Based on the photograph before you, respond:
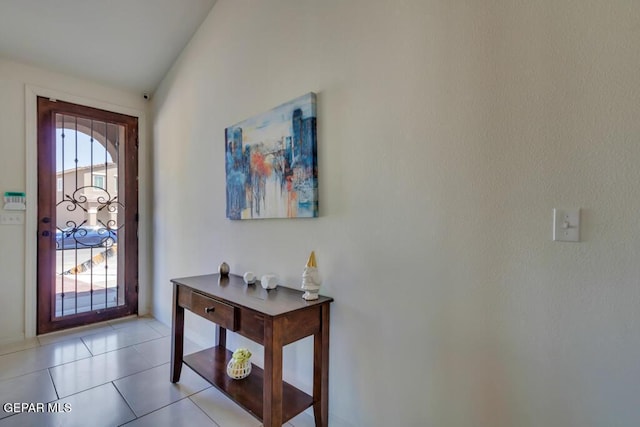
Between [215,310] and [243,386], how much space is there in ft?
1.58

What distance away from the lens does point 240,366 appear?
1.92 metres

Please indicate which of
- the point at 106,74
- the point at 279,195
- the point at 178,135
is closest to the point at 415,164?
the point at 279,195

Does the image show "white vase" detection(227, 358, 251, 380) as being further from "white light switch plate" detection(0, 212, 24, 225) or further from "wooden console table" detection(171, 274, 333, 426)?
"white light switch plate" detection(0, 212, 24, 225)

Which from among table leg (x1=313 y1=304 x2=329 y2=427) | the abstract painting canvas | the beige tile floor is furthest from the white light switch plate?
table leg (x1=313 y1=304 x2=329 y2=427)

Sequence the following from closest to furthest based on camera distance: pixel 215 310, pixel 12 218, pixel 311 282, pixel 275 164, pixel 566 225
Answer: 1. pixel 566 225
2. pixel 311 282
3. pixel 215 310
4. pixel 275 164
5. pixel 12 218

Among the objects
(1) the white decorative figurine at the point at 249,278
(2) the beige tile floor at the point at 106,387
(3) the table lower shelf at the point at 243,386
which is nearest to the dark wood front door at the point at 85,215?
(2) the beige tile floor at the point at 106,387

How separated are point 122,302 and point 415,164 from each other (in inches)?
142

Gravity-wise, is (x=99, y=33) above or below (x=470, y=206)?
above

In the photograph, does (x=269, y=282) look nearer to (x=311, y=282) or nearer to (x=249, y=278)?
(x=249, y=278)

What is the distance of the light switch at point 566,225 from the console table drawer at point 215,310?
149 centimetres

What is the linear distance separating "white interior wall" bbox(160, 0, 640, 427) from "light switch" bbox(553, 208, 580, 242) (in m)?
A: 0.02

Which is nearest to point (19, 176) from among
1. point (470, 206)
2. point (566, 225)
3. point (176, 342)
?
point (176, 342)

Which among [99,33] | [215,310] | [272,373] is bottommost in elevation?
[272,373]

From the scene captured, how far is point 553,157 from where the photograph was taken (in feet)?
3.42
